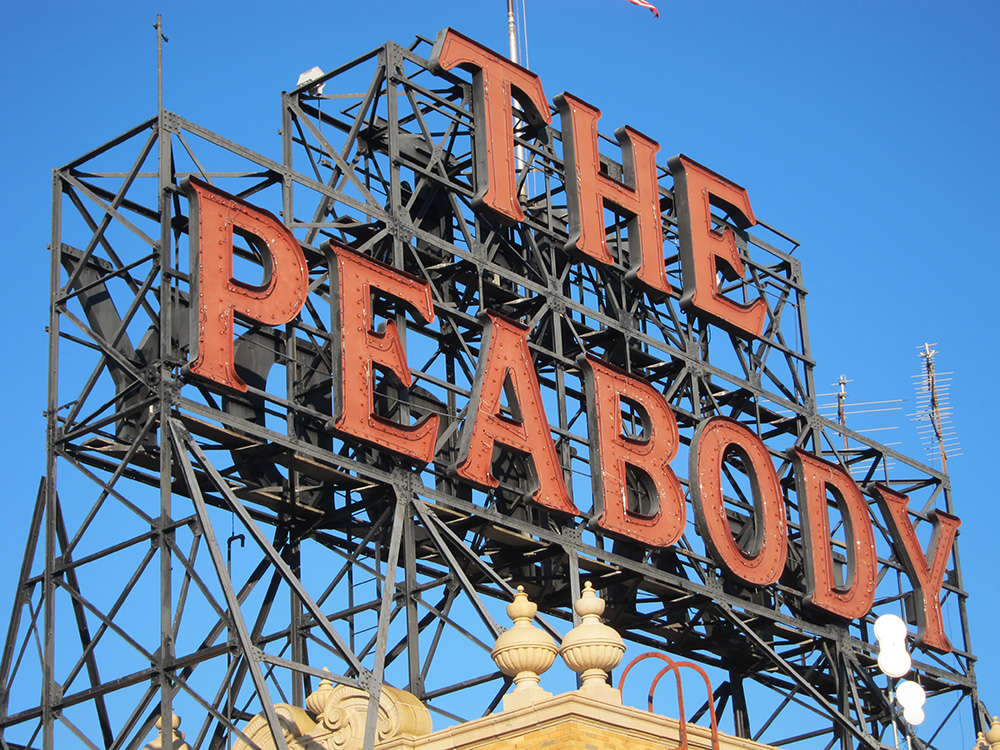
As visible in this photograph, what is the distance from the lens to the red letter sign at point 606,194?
32.7 metres

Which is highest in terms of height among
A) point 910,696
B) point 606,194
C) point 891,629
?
point 606,194

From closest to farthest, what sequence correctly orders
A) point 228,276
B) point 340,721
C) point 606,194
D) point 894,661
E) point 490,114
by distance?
1. point 340,721
2. point 228,276
3. point 894,661
4. point 490,114
5. point 606,194

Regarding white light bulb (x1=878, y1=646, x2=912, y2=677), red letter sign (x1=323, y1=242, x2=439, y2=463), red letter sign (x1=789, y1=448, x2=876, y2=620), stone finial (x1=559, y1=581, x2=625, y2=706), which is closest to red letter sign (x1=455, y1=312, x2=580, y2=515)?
red letter sign (x1=323, y1=242, x2=439, y2=463)

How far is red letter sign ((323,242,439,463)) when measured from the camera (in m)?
26.7

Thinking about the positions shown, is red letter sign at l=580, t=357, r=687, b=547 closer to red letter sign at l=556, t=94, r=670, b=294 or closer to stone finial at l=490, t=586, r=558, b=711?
red letter sign at l=556, t=94, r=670, b=294

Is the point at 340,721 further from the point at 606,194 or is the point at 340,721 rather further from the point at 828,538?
the point at 828,538

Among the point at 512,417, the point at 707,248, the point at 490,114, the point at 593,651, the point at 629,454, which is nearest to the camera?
the point at 593,651

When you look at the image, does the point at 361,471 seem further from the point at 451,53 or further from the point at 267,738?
the point at 451,53

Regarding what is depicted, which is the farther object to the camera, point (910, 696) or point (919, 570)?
point (919, 570)

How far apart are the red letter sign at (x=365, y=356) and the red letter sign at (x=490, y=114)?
3.48 metres

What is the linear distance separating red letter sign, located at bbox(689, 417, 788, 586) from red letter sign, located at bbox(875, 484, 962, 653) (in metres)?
3.56

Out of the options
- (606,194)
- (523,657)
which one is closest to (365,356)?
(523,657)

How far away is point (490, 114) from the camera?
3147 cm

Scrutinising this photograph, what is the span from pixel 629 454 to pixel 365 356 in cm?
586
